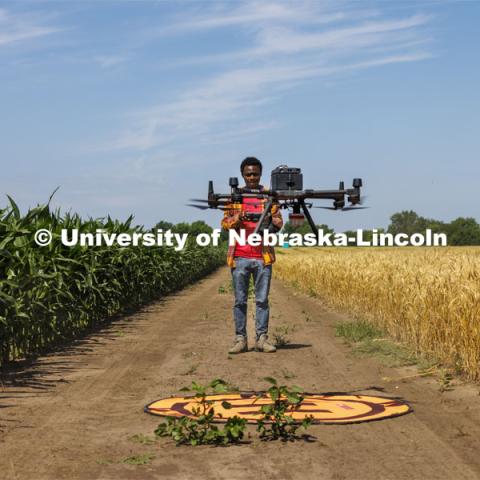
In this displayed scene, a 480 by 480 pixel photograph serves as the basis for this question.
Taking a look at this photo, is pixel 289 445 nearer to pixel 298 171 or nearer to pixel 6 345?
pixel 298 171

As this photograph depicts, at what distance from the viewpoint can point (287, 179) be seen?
6.67 m

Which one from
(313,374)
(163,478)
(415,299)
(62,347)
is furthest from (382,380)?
(62,347)

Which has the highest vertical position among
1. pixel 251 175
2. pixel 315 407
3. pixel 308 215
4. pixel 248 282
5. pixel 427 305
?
pixel 251 175

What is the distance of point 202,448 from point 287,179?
2.44 m

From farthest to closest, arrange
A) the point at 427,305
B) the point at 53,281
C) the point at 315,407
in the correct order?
the point at 53,281
the point at 427,305
the point at 315,407

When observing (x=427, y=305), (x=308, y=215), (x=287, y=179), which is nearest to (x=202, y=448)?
(x=308, y=215)

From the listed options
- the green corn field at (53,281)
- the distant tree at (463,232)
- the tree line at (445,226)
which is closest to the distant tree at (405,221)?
the tree line at (445,226)

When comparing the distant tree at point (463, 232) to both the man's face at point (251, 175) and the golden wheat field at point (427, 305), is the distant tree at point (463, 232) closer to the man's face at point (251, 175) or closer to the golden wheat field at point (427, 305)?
the golden wheat field at point (427, 305)

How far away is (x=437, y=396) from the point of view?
8070mm

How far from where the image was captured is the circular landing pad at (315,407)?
683 centimetres

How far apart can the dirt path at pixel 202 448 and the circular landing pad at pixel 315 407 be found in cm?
20

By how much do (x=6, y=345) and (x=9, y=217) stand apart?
207cm

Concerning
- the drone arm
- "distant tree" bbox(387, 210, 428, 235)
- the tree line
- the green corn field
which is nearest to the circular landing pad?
the drone arm

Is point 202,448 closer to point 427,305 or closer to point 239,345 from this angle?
point 239,345
